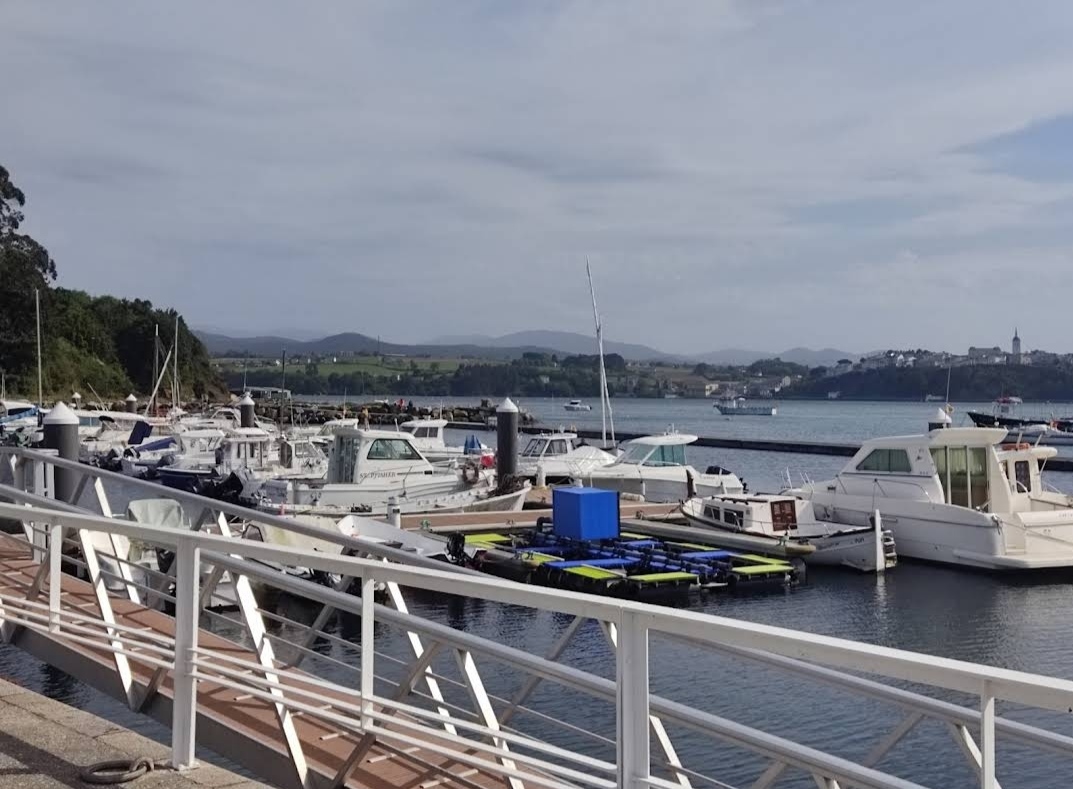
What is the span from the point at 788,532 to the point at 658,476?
981 cm

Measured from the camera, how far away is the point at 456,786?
5457 mm

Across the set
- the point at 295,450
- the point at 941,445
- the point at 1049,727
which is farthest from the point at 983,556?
the point at 295,450

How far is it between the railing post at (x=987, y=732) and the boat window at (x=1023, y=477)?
26.9 m

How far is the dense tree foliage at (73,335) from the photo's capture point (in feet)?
271

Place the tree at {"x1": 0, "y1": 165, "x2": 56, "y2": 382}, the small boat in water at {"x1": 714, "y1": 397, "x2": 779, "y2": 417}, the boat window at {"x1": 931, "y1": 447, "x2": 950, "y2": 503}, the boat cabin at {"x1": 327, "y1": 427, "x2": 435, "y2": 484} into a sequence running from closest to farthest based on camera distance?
the boat window at {"x1": 931, "y1": 447, "x2": 950, "y2": 503}
the boat cabin at {"x1": 327, "y1": 427, "x2": 435, "y2": 484}
the tree at {"x1": 0, "y1": 165, "x2": 56, "y2": 382}
the small boat in water at {"x1": 714, "y1": 397, "x2": 779, "y2": 417}

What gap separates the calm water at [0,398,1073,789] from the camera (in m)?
12.9

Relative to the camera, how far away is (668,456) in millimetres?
39500

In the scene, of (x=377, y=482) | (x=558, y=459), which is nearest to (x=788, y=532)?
(x=377, y=482)

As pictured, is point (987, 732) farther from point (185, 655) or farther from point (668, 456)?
point (668, 456)

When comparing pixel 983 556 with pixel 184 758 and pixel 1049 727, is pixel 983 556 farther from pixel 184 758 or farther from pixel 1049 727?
pixel 184 758

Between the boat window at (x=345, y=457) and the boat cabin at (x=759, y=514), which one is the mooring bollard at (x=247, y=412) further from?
the boat cabin at (x=759, y=514)

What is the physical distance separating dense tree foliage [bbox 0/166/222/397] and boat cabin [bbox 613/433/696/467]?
53697 mm

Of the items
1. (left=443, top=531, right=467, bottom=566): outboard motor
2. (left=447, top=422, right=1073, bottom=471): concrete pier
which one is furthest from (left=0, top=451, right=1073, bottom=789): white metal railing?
(left=447, top=422, right=1073, bottom=471): concrete pier

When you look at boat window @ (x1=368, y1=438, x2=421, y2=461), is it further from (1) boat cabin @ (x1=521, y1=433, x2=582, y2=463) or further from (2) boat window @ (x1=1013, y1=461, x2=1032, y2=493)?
(2) boat window @ (x1=1013, y1=461, x2=1032, y2=493)
